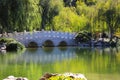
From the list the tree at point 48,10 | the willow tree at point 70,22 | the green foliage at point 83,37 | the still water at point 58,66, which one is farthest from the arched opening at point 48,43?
the still water at point 58,66

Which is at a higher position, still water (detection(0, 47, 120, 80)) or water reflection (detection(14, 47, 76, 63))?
still water (detection(0, 47, 120, 80))

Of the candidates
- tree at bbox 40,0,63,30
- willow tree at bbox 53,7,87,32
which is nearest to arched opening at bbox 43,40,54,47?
A: tree at bbox 40,0,63,30

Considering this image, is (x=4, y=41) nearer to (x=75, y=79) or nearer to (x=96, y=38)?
(x=96, y=38)

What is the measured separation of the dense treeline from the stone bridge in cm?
108

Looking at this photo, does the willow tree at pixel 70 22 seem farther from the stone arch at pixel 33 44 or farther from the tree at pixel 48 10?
the stone arch at pixel 33 44

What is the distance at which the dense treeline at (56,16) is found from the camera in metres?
34.3

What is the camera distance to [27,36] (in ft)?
146

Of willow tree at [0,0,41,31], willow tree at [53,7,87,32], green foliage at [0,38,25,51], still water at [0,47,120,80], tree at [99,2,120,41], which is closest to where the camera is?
still water at [0,47,120,80]

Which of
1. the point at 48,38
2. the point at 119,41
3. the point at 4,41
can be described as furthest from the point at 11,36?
the point at 119,41

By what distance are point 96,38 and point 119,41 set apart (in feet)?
10.8

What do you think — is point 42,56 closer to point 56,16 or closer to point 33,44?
point 33,44

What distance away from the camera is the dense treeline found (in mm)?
34312

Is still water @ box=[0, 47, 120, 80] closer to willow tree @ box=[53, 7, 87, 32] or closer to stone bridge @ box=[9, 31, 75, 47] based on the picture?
stone bridge @ box=[9, 31, 75, 47]

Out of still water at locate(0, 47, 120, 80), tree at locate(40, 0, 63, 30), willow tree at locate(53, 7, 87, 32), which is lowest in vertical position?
still water at locate(0, 47, 120, 80)
